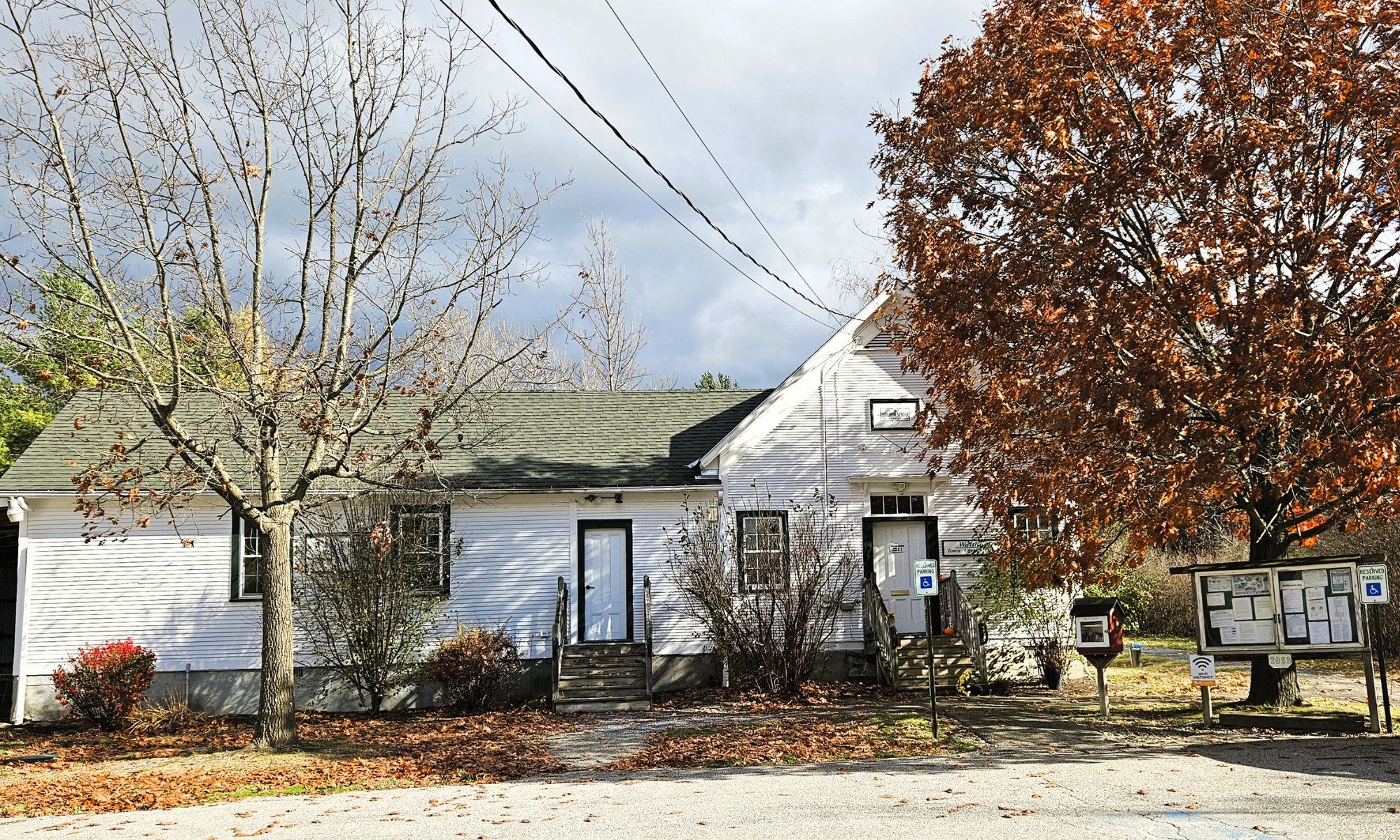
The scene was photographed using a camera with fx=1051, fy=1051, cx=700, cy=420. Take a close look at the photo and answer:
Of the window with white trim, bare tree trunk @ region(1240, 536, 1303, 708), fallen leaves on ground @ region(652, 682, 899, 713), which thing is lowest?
fallen leaves on ground @ region(652, 682, 899, 713)

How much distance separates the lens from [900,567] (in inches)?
742

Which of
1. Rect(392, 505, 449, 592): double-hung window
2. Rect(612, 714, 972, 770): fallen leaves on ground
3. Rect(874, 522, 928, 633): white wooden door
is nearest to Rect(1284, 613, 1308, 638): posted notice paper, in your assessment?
Rect(612, 714, 972, 770): fallen leaves on ground

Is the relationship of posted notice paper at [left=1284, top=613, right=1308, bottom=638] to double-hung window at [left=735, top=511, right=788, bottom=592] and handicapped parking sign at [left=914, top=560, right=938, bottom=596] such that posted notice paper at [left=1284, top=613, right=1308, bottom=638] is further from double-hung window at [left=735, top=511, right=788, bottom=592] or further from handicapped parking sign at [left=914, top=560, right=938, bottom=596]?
double-hung window at [left=735, top=511, right=788, bottom=592]

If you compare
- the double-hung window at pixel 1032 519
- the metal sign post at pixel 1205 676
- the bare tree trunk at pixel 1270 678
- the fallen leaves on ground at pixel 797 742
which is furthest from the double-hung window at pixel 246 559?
the bare tree trunk at pixel 1270 678

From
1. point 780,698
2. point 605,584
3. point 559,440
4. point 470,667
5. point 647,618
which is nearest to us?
point 780,698

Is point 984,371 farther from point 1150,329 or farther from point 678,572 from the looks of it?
point 678,572

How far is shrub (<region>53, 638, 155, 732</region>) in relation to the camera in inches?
613

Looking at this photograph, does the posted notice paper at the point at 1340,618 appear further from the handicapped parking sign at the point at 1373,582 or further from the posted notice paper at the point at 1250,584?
the posted notice paper at the point at 1250,584

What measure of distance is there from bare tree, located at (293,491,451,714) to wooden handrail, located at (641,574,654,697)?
11.1 ft

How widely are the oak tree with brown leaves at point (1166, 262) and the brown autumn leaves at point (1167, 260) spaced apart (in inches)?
1.1

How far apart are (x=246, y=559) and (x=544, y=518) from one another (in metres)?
4.99

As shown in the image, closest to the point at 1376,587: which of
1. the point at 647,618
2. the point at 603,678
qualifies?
the point at 647,618

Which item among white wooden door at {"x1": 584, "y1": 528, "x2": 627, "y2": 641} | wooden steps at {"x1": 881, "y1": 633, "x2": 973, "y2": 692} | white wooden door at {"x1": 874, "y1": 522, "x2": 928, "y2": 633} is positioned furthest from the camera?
white wooden door at {"x1": 874, "y1": 522, "x2": 928, "y2": 633}

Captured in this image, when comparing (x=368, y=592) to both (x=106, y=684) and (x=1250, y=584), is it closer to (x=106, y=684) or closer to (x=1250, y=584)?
(x=106, y=684)
